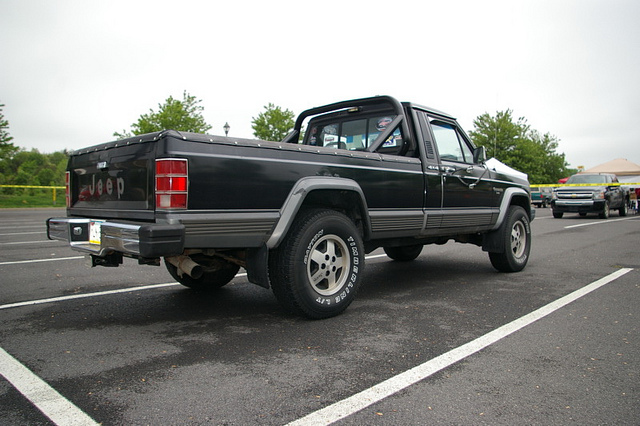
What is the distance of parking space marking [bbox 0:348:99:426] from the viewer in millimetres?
2322

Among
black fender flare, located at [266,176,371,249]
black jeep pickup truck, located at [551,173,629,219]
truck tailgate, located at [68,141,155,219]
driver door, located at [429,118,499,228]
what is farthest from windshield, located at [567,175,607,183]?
truck tailgate, located at [68,141,155,219]

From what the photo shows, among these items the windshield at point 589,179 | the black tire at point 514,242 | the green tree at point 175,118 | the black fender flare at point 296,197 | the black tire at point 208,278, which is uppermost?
the green tree at point 175,118

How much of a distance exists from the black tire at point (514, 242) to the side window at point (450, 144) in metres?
1.01

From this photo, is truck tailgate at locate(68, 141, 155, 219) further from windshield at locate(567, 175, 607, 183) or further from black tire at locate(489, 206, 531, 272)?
windshield at locate(567, 175, 607, 183)

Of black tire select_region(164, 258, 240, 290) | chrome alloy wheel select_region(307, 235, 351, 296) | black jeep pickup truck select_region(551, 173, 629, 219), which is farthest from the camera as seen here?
black jeep pickup truck select_region(551, 173, 629, 219)

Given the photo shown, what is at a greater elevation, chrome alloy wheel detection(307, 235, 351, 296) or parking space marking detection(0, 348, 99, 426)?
chrome alloy wheel detection(307, 235, 351, 296)

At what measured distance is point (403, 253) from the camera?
7535 mm

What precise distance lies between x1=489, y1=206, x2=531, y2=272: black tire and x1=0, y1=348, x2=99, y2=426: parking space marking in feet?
17.4

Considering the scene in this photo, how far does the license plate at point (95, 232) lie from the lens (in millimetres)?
3723

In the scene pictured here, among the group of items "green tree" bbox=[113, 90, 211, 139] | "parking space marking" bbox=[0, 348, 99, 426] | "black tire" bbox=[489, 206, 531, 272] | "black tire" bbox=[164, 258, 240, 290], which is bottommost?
Answer: "parking space marking" bbox=[0, 348, 99, 426]

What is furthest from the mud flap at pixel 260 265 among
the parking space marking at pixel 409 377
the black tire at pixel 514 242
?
the black tire at pixel 514 242

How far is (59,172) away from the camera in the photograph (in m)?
66.1

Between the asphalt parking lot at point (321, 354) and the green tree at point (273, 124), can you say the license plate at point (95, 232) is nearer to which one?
the asphalt parking lot at point (321, 354)

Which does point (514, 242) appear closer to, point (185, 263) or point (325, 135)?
point (325, 135)
